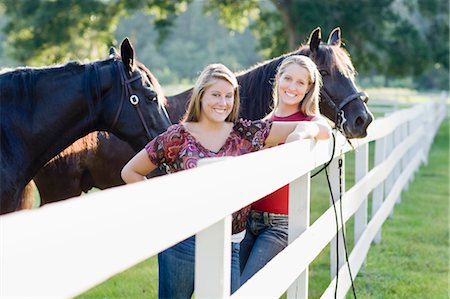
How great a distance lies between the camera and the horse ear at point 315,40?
5.53 meters

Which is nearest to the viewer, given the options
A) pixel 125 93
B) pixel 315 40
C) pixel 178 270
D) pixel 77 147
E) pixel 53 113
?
pixel 178 270

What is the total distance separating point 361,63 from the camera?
78.9 ft

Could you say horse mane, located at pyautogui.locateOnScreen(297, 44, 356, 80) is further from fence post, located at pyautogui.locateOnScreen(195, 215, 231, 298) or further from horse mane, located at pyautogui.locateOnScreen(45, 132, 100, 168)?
fence post, located at pyautogui.locateOnScreen(195, 215, 231, 298)

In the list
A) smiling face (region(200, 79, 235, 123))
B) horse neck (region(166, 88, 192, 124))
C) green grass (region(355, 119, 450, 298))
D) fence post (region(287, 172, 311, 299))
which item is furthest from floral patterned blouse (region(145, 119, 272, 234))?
horse neck (region(166, 88, 192, 124))

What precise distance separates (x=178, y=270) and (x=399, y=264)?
4302 millimetres

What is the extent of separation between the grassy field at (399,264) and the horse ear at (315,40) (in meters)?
1.94

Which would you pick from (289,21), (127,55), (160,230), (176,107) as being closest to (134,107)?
(127,55)

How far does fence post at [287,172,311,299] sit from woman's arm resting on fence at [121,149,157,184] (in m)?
0.65

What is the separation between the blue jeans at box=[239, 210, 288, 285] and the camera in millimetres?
3457

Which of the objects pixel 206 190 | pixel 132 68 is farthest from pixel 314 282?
pixel 206 190

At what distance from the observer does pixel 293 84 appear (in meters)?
3.75

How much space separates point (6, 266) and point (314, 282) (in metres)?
5.10

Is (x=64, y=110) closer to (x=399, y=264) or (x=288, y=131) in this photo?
(x=288, y=131)

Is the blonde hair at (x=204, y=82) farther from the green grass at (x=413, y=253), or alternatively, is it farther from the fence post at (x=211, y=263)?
the green grass at (x=413, y=253)
